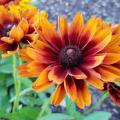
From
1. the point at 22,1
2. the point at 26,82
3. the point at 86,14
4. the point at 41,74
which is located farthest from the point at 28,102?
the point at 86,14

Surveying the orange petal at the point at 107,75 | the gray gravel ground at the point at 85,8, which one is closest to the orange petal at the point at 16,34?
the orange petal at the point at 107,75

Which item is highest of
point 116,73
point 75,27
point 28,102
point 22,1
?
point 22,1

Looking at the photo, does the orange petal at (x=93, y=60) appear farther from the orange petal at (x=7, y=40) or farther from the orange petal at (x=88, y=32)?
the orange petal at (x=7, y=40)

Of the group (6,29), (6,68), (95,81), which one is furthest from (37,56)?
(6,68)

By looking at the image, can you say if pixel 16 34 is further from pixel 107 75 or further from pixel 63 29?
pixel 107 75

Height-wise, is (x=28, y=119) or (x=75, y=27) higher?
(x=75, y=27)

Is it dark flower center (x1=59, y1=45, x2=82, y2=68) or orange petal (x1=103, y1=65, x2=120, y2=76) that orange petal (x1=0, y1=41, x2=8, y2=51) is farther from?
orange petal (x1=103, y1=65, x2=120, y2=76)

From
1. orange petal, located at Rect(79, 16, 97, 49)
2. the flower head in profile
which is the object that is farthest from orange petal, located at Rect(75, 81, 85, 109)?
the flower head in profile

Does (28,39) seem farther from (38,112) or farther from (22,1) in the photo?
(22,1)
